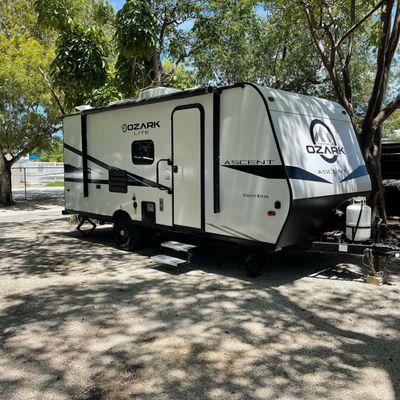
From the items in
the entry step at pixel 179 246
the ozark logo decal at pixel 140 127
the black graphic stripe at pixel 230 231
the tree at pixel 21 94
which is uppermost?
the tree at pixel 21 94

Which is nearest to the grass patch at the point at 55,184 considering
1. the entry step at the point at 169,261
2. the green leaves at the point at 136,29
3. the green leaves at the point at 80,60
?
the green leaves at the point at 80,60

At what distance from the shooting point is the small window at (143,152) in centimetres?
771

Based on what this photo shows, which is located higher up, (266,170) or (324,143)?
(324,143)

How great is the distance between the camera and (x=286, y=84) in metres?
16.8

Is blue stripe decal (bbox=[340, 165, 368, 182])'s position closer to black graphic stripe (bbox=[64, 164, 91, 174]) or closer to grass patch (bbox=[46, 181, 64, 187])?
black graphic stripe (bbox=[64, 164, 91, 174])

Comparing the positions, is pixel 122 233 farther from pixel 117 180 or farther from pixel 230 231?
pixel 230 231

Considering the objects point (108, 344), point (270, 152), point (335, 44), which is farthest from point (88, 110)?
point (108, 344)

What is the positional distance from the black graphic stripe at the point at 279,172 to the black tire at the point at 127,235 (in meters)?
2.89

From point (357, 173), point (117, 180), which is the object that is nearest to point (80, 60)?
point (117, 180)

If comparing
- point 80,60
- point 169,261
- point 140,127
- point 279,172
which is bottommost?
point 169,261

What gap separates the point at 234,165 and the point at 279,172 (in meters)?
0.77

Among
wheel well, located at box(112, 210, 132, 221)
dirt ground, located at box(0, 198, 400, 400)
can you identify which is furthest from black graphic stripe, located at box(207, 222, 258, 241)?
wheel well, located at box(112, 210, 132, 221)

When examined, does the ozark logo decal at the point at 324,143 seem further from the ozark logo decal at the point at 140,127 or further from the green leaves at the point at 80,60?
the green leaves at the point at 80,60

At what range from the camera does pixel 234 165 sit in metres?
6.39
